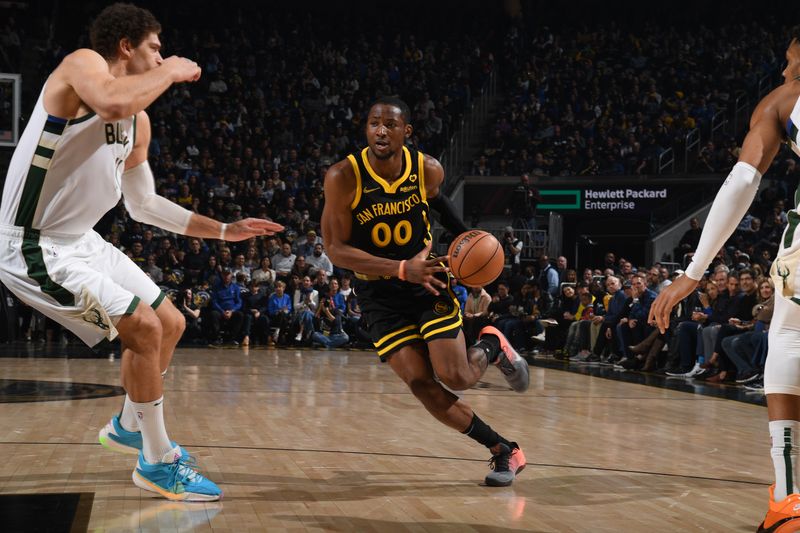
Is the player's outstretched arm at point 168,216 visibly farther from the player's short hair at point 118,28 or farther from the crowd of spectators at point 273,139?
the crowd of spectators at point 273,139

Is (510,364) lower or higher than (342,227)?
lower

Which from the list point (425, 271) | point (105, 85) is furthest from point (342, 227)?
point (105, 85)

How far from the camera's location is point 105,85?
3.07 m

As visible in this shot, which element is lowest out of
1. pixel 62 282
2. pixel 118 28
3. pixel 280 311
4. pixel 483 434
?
pixel 483 434

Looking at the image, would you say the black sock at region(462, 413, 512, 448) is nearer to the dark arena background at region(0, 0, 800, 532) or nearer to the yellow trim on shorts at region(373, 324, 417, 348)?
the dark arena background at region(0, 0, 800, 532)

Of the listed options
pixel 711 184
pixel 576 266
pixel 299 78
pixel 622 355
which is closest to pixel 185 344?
pixel 622 355

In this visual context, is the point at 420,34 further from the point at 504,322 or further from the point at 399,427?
the point at 399,427

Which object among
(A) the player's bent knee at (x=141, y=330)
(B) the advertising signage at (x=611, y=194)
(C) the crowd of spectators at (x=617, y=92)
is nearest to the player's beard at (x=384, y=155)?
(A) the player's bent knee at (x=141, y=330)

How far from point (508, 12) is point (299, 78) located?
7.02 m

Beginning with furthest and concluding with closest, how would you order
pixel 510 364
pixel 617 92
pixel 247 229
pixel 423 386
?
1. pixel 617 92
2. pixel 510 364
3. pixel 423 386
4. pixel 247 229

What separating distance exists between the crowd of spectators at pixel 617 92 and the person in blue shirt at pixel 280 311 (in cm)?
685

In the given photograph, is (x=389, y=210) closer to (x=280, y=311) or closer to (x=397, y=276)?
(x=397, y=276)

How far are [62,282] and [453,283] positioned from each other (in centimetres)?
197

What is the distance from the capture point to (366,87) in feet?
71.9
